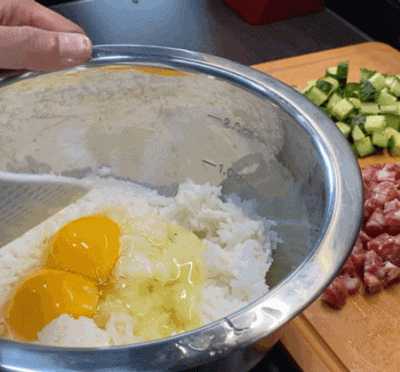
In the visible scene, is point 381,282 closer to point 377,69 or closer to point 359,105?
point 359,105

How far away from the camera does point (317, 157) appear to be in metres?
1.30

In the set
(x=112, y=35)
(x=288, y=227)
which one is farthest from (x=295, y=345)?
(x=112, y=35)

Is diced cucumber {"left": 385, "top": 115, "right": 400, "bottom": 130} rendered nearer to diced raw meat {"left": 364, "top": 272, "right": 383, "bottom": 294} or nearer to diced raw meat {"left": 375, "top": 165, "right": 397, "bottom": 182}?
diced raw meat {"left": 375, "top": 165, "right": 397, "bottom": 182}

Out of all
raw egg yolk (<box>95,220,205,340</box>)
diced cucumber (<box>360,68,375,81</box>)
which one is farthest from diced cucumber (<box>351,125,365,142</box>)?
raw egg yolk (<box>95,220,205,340</box>)

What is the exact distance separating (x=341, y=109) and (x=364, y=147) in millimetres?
152

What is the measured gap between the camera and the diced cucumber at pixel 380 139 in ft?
6.40

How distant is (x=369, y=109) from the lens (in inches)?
81.8

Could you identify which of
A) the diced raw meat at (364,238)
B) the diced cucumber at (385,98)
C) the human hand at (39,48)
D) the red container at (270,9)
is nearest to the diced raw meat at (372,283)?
the diced raw meat at (364,238)

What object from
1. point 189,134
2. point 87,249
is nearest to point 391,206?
point 189,134

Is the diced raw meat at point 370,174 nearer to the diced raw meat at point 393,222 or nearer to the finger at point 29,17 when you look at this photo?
the diced raw meat at point 393,222

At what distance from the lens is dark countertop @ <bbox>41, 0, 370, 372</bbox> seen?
8.45ft

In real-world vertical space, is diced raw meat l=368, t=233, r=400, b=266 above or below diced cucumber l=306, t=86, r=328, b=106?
below

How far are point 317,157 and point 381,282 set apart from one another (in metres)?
0.45

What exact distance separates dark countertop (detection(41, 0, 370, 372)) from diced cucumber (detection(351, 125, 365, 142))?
63cm
